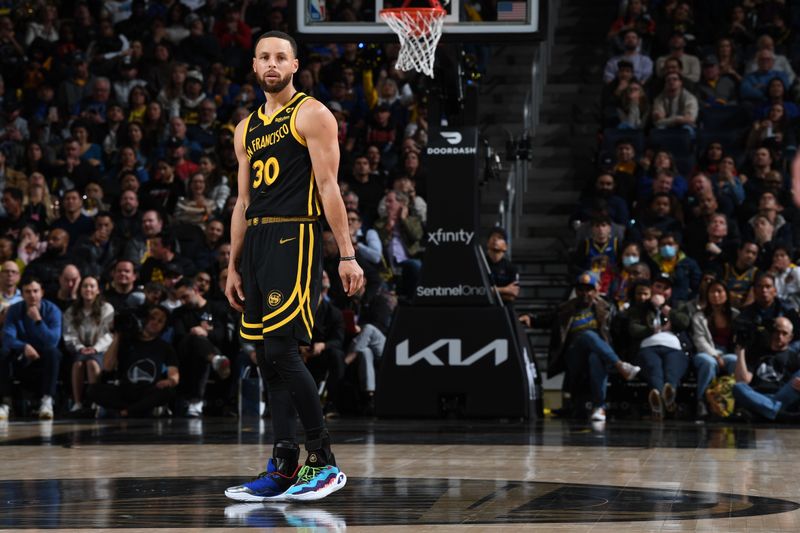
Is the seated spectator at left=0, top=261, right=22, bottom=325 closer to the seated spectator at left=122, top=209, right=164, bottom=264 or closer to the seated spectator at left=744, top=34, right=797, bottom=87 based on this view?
the seated spectator at left=122, top=209, right=164, bottom=264

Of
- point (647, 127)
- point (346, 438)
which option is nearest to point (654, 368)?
point (346, 438)

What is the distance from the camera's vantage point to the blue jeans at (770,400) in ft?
36.8

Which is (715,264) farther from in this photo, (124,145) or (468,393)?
(124,145)

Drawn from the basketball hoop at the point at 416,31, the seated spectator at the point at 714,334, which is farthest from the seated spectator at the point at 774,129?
the basketball hoop at the point at 416,31

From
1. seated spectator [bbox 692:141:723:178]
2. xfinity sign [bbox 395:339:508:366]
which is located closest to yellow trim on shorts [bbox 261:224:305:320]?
xfinity sign [bbox 395:339:508:366]

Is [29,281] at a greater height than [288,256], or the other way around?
[288,256]

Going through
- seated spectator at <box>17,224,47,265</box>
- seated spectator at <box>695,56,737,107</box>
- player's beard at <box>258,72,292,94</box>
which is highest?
seated spectator at <box>695,56,737,107</box>

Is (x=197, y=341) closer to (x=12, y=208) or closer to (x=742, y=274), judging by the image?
(x=12, y=208)

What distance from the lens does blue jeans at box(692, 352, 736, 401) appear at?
11.9 meters

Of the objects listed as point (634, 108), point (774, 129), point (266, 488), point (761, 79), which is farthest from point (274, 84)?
point (761, 79)

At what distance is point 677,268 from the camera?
13289mm

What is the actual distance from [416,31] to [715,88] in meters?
7.25

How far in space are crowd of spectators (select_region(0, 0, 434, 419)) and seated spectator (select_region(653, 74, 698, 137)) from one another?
2.66 m

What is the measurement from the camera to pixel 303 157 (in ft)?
19.2
